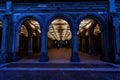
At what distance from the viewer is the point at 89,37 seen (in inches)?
693

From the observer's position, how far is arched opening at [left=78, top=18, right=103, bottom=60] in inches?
600

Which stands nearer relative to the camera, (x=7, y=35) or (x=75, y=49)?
(x=75, y=49)

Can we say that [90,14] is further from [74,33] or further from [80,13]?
[74,33]

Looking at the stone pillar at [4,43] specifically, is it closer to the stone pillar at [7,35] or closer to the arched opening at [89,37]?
the stone pillar at [7,35]

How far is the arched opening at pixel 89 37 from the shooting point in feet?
50.0

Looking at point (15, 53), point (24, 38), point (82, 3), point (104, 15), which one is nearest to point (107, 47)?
point (104, 15)

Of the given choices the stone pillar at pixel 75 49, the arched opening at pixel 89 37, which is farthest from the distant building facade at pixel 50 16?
the arched opening at pixel 89 37

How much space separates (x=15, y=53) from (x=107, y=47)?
9.68m
